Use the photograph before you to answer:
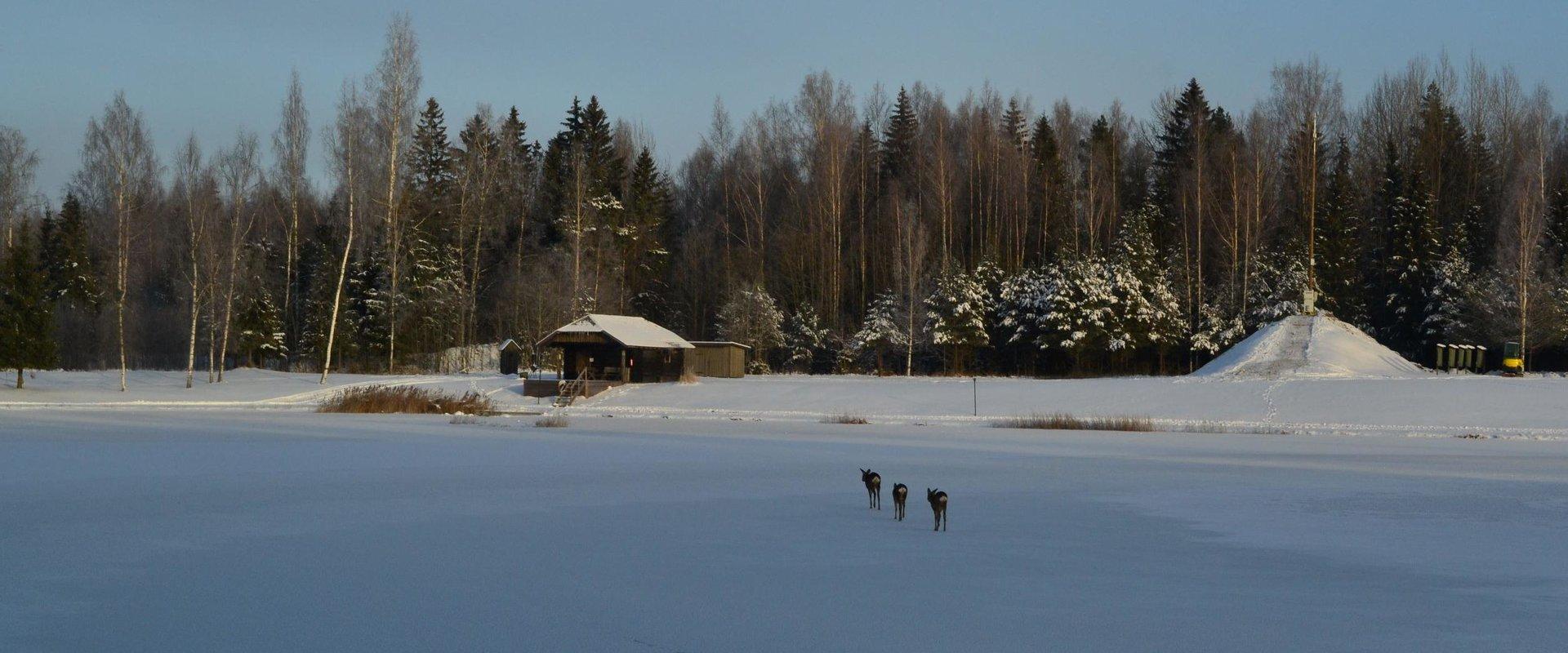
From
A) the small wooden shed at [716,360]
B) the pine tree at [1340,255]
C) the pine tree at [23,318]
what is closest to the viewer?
the pine tree at [23,318]

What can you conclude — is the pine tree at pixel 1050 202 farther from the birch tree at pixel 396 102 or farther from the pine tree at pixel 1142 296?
the birch tree at pixel 396 102

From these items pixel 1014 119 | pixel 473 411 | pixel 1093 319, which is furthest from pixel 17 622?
pixel 1014 119

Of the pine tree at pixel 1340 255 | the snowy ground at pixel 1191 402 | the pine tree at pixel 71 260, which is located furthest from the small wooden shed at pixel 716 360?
the pine tree at pixel 71 260

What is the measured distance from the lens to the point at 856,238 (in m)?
63.5

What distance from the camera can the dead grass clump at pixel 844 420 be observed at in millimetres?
30945

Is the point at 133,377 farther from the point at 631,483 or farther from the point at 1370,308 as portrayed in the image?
the point at 1370,308

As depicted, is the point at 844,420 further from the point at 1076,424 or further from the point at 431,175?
the point at 431,175

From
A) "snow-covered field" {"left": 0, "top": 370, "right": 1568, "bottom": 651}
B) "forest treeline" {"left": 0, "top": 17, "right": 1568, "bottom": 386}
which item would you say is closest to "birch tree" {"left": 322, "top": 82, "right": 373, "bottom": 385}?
"forest treeline" {"left": 0, "top": 17, "right": 1568, "bottom": 386}

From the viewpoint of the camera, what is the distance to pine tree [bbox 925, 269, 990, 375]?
52688 millimetres

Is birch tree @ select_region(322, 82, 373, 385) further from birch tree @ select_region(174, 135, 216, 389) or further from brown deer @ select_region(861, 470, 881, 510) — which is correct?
brown deer @ select_region(861, 470, 881, 510)

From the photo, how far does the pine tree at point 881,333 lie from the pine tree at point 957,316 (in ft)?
4.96

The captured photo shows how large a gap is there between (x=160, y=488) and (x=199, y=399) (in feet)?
99.0

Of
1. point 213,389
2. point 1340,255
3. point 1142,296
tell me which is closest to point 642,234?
point 213,389

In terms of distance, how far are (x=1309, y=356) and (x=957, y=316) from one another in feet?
55.5
